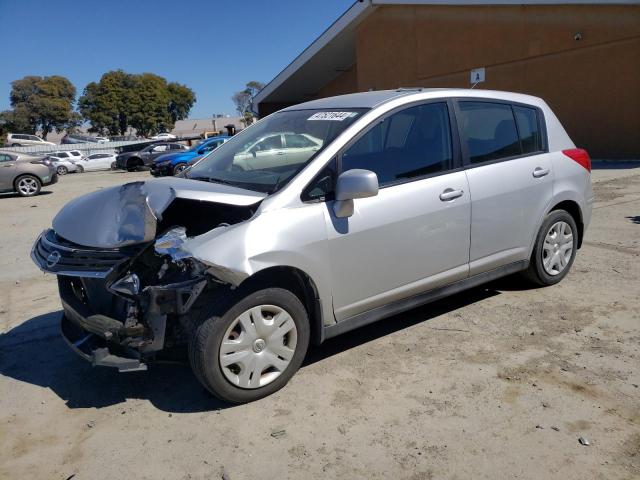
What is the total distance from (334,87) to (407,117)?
2563 centimetres

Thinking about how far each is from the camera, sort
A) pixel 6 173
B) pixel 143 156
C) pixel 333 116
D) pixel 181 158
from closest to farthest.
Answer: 1. pixel 333 116
2. pixel 6 173
3. pixel 181 158
4. pixel 143 156

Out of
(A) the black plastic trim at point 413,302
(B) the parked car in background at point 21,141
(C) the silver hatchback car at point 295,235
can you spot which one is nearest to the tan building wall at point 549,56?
(C) the silver hatchback car at point 295,235

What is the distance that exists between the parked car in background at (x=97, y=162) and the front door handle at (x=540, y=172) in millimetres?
35105

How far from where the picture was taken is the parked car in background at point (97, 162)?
119ft

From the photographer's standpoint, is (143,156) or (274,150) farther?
(143,156)

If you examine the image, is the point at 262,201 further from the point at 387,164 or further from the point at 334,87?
the point at 334,87

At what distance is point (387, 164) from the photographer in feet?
12.0

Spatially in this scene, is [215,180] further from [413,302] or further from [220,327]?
[413,302]

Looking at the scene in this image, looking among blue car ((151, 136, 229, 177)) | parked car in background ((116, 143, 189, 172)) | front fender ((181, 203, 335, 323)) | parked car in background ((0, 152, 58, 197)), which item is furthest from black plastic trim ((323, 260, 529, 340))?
parked car in background ((116, 143, 189, 172))

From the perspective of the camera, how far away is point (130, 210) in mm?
3287

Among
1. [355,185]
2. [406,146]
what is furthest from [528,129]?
[355,185]

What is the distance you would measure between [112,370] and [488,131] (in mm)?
3414

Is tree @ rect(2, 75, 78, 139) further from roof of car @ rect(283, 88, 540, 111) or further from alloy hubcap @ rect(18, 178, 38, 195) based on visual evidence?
roof of car @ rect(283, 88, 540, 111)

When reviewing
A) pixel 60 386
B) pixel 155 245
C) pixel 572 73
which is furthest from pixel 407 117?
pixel 572 73
